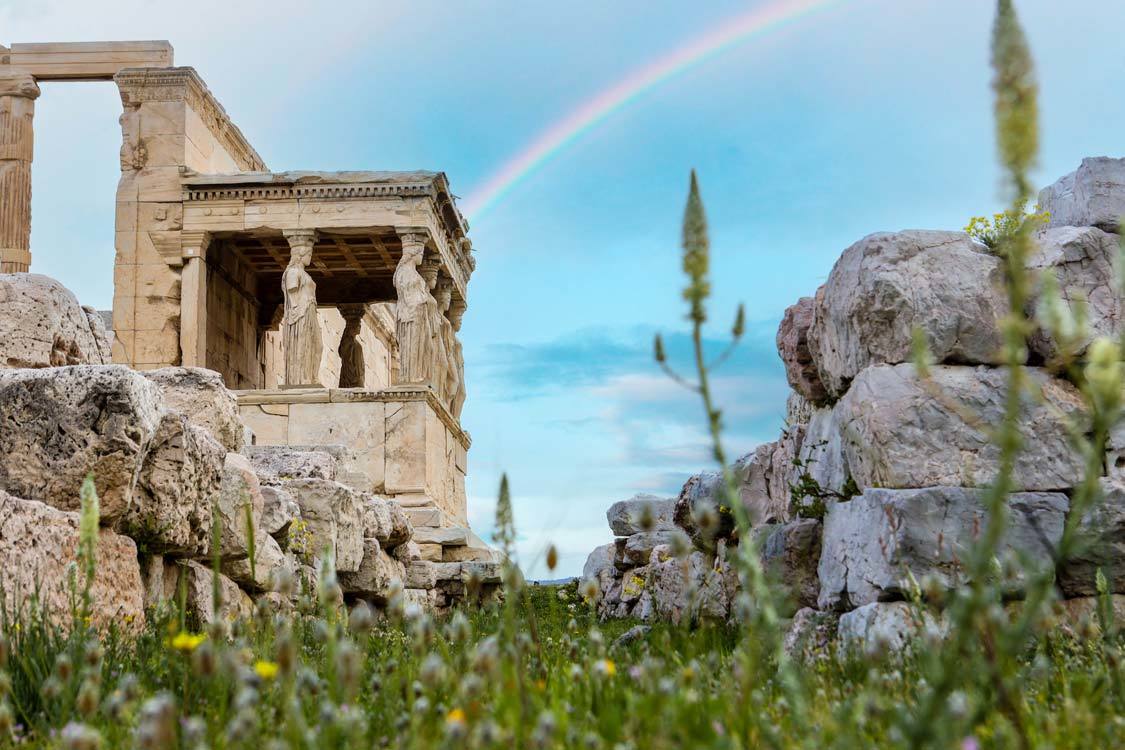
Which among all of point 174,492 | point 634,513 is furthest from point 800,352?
point 634,513

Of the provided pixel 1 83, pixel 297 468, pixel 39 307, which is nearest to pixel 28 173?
pixel 1 83

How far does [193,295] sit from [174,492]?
17.1 m

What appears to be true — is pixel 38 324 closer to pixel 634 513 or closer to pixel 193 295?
pixel 634 513

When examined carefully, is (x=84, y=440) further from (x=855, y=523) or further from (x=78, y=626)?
(x=855, y=523)

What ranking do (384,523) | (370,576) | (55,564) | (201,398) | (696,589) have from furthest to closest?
1. (384,523)
2. (370,576)
3. (201,398)
4. (696,589)
5. (55,564)

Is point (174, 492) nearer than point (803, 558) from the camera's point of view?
Yes

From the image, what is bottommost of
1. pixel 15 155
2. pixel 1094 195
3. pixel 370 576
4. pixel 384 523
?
pixel 370 576

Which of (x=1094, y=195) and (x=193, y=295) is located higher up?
(x=193, y=295)

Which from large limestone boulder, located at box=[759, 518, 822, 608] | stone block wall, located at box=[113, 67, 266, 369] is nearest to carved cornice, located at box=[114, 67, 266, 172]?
stone block wall, located at box=[113, 67, 266, 369]

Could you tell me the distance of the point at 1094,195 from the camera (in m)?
6.15

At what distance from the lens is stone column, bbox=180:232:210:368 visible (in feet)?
71.5

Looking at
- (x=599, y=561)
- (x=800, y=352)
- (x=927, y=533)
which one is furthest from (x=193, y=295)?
(x=927, y=533)

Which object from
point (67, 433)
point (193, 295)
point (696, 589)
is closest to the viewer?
point (67, 433)

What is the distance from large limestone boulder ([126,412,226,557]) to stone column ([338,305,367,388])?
2143 centimetres
